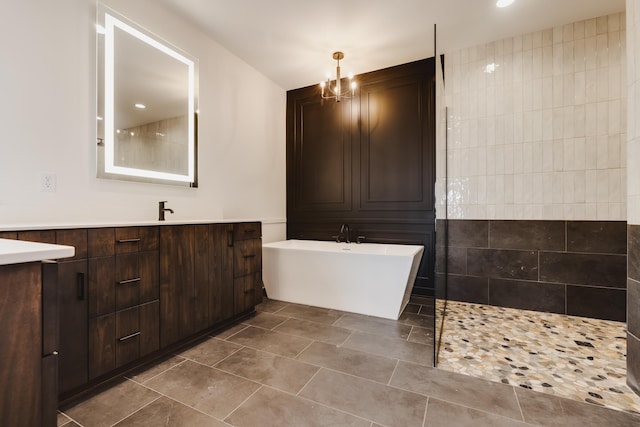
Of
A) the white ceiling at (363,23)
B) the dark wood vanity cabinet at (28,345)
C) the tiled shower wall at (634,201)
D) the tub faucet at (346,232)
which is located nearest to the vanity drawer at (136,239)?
the dark wood vanity cabinet at (28,345)

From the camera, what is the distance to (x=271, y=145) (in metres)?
3.69

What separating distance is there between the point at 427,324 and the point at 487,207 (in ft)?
4.77

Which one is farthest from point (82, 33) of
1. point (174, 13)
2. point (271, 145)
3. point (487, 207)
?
point (487, 207)

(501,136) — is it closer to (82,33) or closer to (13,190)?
(82,33)

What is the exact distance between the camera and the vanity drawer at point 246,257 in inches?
93.3

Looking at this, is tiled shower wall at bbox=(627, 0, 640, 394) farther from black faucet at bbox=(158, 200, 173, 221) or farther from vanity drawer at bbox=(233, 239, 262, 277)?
black faucet at bbox=(158, 200, 173, 221)

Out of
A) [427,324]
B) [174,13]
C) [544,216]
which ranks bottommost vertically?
[427,324]

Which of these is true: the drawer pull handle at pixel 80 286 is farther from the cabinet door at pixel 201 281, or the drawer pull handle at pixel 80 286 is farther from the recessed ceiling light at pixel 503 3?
the recessed ceiling light at pixel 503 3

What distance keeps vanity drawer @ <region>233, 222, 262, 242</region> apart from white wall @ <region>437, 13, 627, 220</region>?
1.66 metres

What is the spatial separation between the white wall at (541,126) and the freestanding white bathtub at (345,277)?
0.68 meters

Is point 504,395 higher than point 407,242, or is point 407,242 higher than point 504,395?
point 407,242

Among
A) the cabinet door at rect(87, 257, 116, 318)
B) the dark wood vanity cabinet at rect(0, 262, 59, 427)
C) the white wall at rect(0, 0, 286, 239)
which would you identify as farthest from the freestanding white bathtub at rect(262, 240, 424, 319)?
the dark wood vanity cabinet at rect(0, 262, 59, 427)

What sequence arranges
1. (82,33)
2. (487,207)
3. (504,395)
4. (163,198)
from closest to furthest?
(504,395)
(82,33)
(163,198)
(487,207)

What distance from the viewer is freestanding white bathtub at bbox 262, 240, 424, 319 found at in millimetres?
2477
